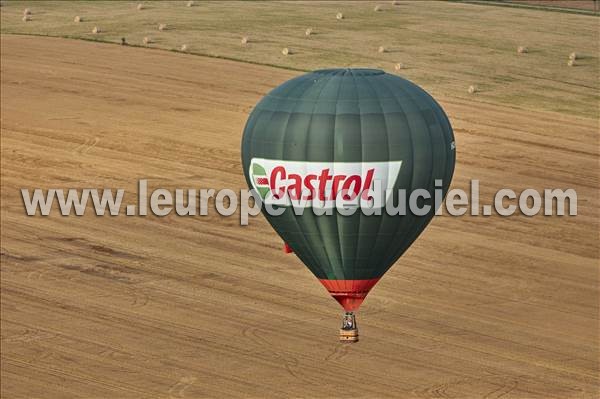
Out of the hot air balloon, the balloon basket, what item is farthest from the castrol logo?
the balloon basket

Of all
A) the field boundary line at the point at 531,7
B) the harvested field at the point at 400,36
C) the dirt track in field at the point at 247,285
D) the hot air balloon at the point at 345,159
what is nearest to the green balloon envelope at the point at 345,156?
the hot air balloon at the point at 345,159

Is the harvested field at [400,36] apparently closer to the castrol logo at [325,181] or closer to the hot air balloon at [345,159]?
the hot air balloon at [345,159]

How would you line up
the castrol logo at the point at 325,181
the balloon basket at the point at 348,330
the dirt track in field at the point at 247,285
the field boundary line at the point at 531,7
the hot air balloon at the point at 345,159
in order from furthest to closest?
the field boundary line at the point at 531,7 → the dirt track in field at the point at 247,285 → the balloon basket at the point at 348,330 → the castrol logo at the point at 325,181 → the hot air balloon at the point at 345,159

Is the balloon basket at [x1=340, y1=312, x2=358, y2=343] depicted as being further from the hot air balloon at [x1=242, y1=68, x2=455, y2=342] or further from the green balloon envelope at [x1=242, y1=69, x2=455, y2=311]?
the green balloon envelope at [x1=242, y1=69, x2=455, y2=311]

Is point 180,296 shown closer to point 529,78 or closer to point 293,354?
point 293,354

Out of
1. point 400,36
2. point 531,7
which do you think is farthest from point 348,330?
point 531,7

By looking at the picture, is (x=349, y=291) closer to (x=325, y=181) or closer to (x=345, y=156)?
(x=325, y=181)
